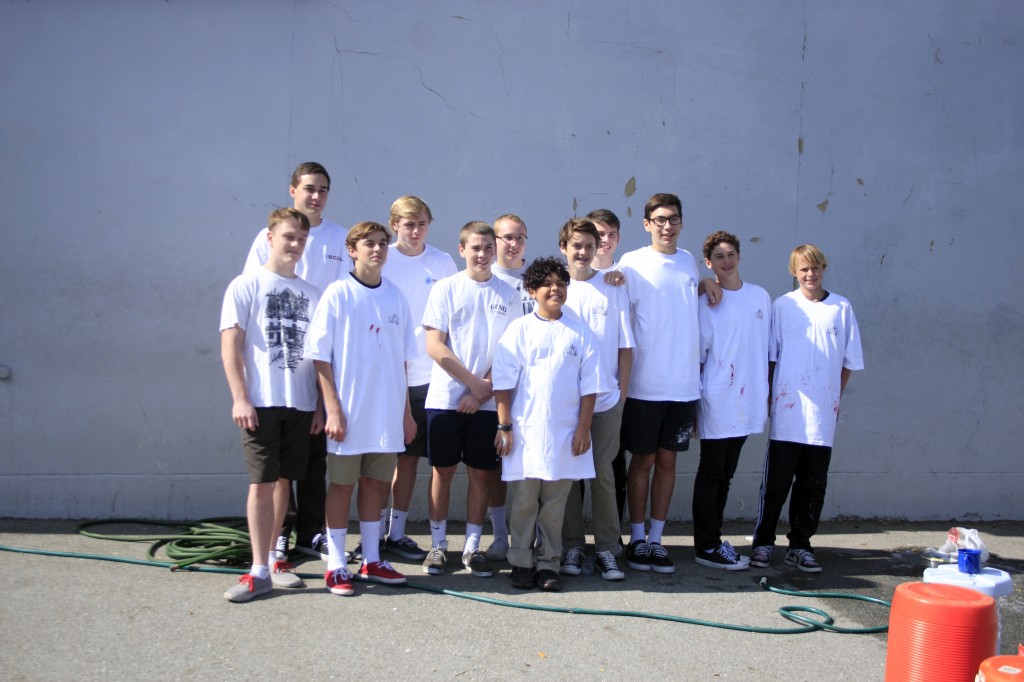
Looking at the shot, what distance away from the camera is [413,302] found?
17.4 ft

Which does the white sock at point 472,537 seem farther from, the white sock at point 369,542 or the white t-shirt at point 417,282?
the white t-shirt at point 417,282

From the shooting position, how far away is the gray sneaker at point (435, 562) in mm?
4965

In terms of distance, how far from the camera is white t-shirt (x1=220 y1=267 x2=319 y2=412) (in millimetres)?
Result: 4523

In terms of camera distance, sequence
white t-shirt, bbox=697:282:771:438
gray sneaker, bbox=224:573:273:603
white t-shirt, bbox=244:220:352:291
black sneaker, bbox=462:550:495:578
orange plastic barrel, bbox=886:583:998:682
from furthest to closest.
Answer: white t-shirt, bbox=697:282:771:438
white t-shirt, bbox=244:220:352:291
black sneaker, bbox=462:550:495:578
gray sneaker, bbox=224:573:273:603
orange plastic barrel, bbox=886:583:998:682

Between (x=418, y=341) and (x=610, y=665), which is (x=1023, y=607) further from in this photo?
(x=418, y=341)

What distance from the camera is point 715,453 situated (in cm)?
533

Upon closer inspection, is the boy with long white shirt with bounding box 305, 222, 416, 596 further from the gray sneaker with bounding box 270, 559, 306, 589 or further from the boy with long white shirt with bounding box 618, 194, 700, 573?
the boy with long white shirt with bounding box 618, 194, 700, 573

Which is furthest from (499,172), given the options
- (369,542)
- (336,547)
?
(336,547)

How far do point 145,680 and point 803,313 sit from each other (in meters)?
4.09

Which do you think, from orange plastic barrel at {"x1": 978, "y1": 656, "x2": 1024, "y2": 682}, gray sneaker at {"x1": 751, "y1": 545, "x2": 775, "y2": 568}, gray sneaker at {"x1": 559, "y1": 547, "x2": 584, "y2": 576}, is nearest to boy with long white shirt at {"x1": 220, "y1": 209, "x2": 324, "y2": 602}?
gray sneaker at {"x1": 559, "y1": 547, "x2": 584, "y2": 576}

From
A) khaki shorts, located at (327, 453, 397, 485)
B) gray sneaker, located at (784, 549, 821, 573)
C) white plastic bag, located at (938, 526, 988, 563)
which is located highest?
khaki shorts, located at (327, 453, 397, 485)

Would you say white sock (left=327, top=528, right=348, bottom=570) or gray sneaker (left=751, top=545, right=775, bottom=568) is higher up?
white sock (left=327, top=528, right=348, bottom=570)

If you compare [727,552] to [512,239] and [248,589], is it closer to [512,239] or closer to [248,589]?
[512,239]

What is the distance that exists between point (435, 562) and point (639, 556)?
47.7 inches
